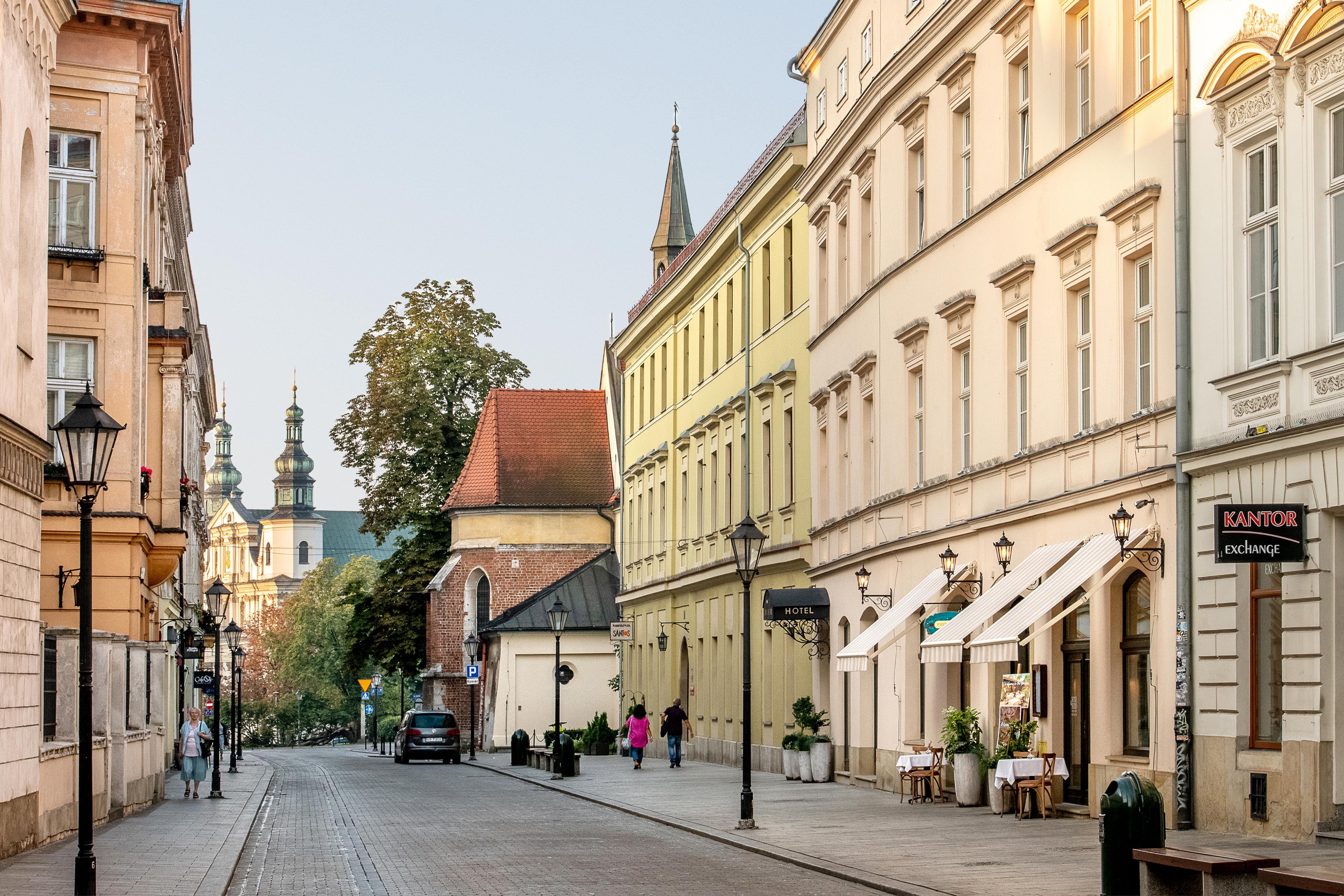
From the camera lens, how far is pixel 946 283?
27.3 meters

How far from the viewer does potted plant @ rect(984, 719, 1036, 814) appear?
23.0 meters

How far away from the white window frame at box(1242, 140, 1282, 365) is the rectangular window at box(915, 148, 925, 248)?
11.0 metres

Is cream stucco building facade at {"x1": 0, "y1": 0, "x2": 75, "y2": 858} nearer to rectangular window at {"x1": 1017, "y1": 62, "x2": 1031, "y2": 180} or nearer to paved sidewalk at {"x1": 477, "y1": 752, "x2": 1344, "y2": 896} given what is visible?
paved sidewalk at {"x1": 477, "y1": 752, "x2": 1344, "y2": 896}

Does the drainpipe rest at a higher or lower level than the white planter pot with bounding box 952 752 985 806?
higher

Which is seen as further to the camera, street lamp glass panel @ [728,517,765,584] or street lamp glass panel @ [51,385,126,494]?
street lamp glass panel @ [728,517,765,584]

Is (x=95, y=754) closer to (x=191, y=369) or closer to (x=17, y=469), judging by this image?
(x=17, y=469)

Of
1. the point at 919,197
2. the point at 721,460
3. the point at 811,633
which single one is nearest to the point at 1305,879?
the point at 919,197

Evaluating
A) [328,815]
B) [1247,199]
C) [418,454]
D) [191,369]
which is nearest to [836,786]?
[328,815]

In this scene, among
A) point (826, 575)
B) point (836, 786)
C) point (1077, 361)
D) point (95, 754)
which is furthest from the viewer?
point (826, 575)

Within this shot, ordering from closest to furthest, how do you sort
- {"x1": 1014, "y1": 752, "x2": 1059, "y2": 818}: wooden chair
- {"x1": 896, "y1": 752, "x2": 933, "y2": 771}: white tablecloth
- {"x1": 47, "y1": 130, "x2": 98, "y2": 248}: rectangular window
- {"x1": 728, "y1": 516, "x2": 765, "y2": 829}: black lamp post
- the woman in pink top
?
1. {"x1": 1014, "y1": 752, "x2": 1059, "y2": 818}: wooden chair
2. {"x1": 728, "y1": 516, "x2": 765, "y2": 829}: black lamp post
3. {"x1": 896, "y1": 752, "x2": 933, "y2": 771}: white tablecloth
4. {"x1": 47, "y1": 130, "x2": 98, "y2": 248}: rectangular window
5. the woman in pink top

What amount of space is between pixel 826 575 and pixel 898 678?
6.53m

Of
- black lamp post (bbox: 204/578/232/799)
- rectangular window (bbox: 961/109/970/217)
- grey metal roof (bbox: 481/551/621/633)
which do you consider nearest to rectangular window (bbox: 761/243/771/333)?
black lamp post (bbox: 204/578/232/799)

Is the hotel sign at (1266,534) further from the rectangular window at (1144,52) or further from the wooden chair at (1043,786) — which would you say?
the wooden chair at (1043,786)

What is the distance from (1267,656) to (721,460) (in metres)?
28.4
